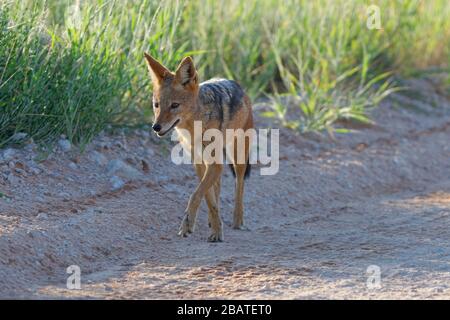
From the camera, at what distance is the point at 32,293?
16.6 feet

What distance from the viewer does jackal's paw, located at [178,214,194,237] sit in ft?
22.0

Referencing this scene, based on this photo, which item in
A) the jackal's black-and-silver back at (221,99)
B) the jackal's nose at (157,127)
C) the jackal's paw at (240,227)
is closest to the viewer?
the jackal's nose at (157,127)

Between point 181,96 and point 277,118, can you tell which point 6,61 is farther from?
point 277,118

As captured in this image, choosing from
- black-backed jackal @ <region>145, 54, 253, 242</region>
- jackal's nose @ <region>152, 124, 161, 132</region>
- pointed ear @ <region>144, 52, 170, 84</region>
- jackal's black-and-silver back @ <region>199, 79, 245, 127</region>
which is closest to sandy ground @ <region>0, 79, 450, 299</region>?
black-backed jackal @ <region>145, 54, 253, 242</region>

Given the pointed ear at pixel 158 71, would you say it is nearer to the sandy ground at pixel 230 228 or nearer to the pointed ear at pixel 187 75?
the pointed ear at pixel 187 75

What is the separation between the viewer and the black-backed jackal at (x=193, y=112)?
662 centimetres

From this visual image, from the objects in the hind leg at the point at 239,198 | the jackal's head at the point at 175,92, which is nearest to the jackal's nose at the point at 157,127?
the jackal's head at the point at 175,92

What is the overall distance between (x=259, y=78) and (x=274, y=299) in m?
5.78

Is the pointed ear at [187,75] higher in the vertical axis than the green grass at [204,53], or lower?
lower

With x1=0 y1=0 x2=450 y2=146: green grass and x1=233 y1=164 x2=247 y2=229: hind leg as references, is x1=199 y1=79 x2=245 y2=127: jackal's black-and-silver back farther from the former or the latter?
x1=0 y1=0 x2=450 y2=146: green grass

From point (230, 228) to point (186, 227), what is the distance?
2.21 feet

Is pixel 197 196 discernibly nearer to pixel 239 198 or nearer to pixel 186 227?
pixel 186 227

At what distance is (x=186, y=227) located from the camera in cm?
673

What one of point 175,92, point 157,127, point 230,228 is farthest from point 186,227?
point 175,92
